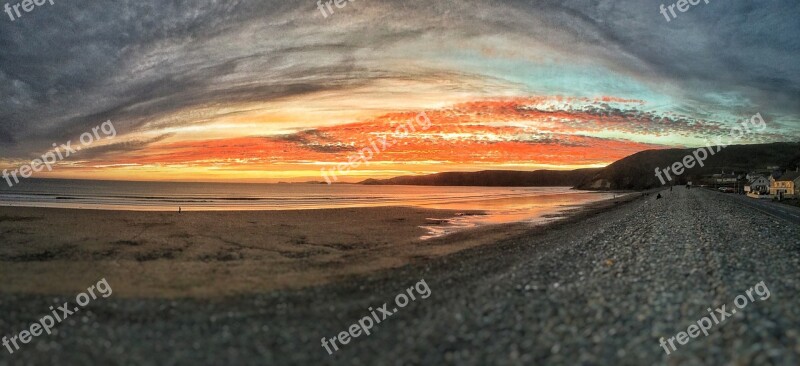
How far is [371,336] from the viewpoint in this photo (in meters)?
10.3

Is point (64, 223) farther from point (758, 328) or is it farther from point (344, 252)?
point (758, 328)

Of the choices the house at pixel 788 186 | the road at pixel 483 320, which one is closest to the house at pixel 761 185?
the house at pixel 788 186

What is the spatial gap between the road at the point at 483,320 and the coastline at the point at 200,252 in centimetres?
192

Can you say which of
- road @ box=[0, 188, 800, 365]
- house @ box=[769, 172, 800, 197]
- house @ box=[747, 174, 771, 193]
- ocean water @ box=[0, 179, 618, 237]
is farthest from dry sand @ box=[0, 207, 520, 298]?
house @ box=[747, 174, 771, 193]

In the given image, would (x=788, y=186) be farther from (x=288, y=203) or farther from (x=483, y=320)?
(x=483, y=320)

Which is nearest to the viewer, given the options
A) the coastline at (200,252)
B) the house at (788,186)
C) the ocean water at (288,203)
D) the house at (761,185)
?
the coastline at (200,252)

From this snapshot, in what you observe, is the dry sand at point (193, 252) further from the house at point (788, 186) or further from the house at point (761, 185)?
the house at point (761, 185)

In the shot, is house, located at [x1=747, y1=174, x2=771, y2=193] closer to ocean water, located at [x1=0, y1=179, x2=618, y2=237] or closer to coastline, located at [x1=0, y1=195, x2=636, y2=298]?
ocean water, located at [x1=0, y1=179, x2=618, y2=237]

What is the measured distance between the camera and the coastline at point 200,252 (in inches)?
621

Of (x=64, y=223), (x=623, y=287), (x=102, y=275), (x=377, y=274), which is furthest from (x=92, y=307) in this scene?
(x=64, y=223)

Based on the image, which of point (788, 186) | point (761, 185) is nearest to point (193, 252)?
point (788, 186)

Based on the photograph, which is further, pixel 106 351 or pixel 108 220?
pixel 108 220

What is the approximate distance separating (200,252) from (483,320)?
17.2 meters

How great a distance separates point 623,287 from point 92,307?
51.2 ft
